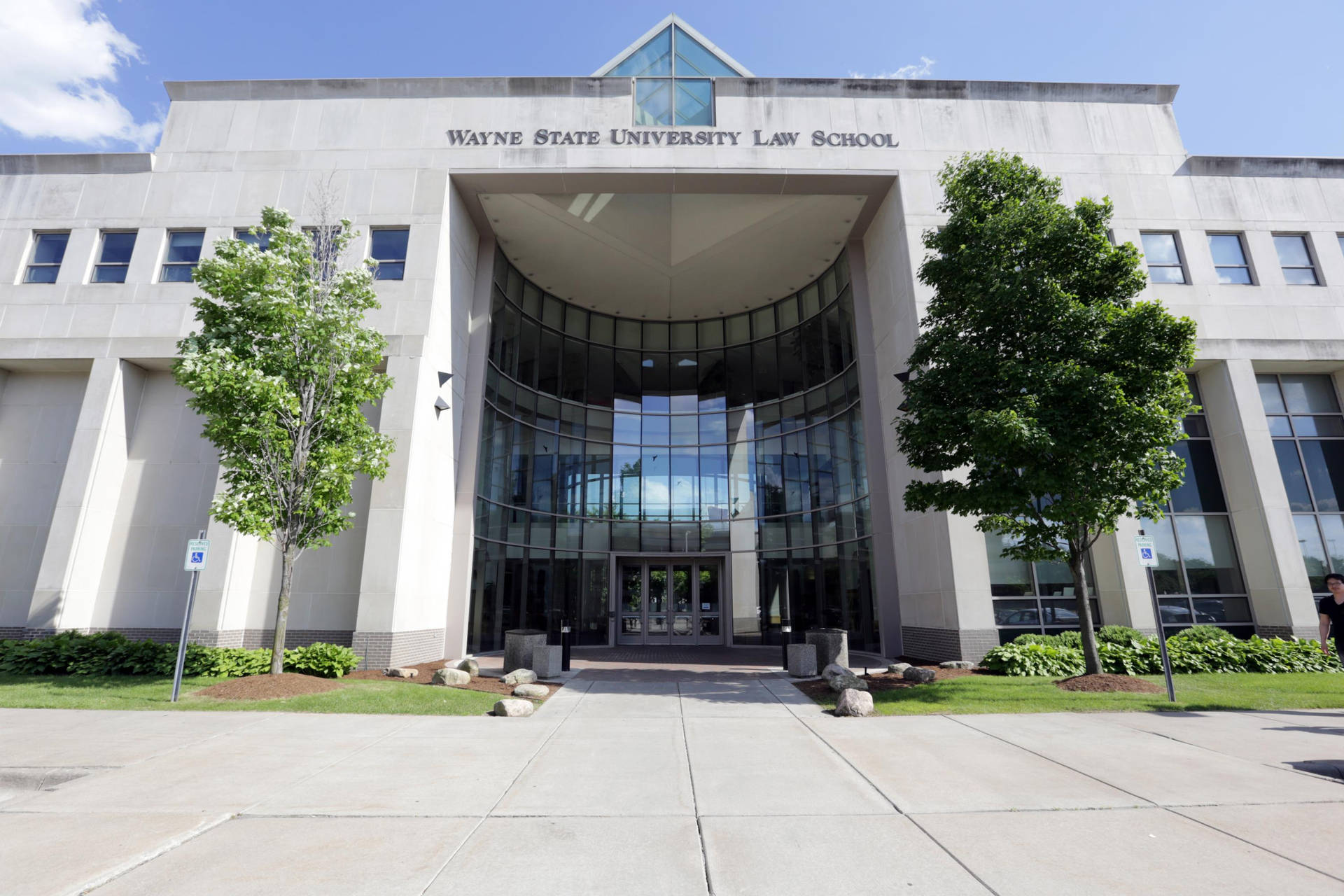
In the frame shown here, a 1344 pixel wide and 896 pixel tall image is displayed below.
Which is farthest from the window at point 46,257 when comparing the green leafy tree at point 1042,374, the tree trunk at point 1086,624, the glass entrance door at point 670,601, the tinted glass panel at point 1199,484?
the tinted glass panel at point 1199,484

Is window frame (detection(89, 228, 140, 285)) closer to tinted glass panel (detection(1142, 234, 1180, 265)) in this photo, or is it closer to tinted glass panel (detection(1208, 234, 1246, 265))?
tinted glass panel (detection(1142, 234, 1180, 265))

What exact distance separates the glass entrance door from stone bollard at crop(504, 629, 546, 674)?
9750 mm

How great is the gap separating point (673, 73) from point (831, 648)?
1741 cm

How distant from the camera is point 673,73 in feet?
64.7

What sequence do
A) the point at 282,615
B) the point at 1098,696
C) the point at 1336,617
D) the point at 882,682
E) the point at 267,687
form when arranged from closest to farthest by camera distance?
1. the point at 1336,617
2. the point at 1098,696
3. the point at 267,687
4. the point at 282,615
5. the point at 882,682

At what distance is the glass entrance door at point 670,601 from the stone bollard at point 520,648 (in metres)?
9.75

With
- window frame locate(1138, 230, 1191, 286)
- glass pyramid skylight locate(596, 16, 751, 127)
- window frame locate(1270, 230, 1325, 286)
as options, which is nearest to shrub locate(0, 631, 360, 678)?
glass pyramid skylight locate(596, 16, 751, 127)

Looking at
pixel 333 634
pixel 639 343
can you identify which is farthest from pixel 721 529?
pixel 333 634

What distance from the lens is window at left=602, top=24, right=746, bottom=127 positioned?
62.4ft

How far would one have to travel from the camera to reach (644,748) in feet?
24.1

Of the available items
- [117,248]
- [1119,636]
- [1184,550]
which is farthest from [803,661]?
[117,248]

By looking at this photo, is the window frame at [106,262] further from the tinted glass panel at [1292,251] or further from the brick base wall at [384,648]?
the tinted glass panel at [1292,251]

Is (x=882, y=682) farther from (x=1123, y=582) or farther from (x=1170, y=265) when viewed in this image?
(x=1170, y=265)

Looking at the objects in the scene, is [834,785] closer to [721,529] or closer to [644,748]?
[644,748]
